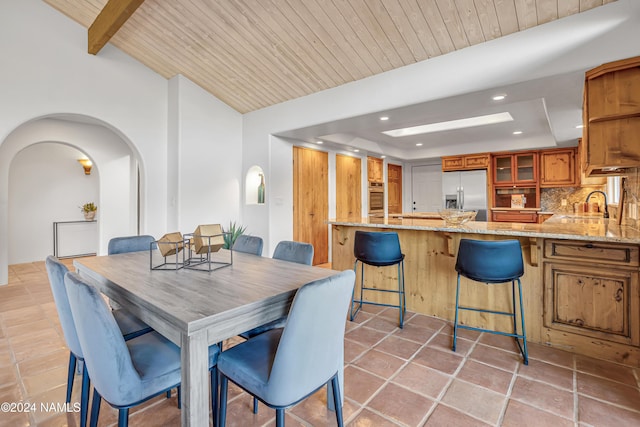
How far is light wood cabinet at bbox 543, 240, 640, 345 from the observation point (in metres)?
2.19

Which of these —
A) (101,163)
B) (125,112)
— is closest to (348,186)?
(125,112)

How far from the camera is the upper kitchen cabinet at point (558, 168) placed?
229 inches

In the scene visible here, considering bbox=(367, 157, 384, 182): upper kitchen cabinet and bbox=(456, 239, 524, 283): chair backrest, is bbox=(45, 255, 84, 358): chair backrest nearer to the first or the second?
bbox=(456, 239, 524, 283): chair backrest

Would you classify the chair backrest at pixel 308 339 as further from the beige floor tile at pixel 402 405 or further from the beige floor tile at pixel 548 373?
the beige floor tile at pixel 548 373

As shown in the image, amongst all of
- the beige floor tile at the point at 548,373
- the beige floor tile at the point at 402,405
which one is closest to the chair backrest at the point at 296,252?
the beige floor tile at the point at 402,405

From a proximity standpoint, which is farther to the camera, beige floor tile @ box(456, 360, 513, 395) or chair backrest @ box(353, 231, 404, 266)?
chair backrest @ box(353, 231, 404, 266)

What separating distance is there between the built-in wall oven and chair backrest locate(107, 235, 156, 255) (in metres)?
5.02

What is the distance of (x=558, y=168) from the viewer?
5.95 meters

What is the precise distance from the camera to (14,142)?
4.73 m

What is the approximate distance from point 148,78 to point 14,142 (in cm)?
238

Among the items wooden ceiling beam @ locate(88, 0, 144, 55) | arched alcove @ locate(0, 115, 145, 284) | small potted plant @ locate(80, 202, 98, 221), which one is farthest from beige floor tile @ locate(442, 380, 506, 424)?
small potted plant @ locate(80, 202, 98, 221)

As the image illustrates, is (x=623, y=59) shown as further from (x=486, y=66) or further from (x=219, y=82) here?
(x=219, y=82)

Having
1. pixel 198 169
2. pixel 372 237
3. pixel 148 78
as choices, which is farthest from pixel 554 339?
pixel 148 78

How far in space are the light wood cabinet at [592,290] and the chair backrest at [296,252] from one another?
1934 mm
